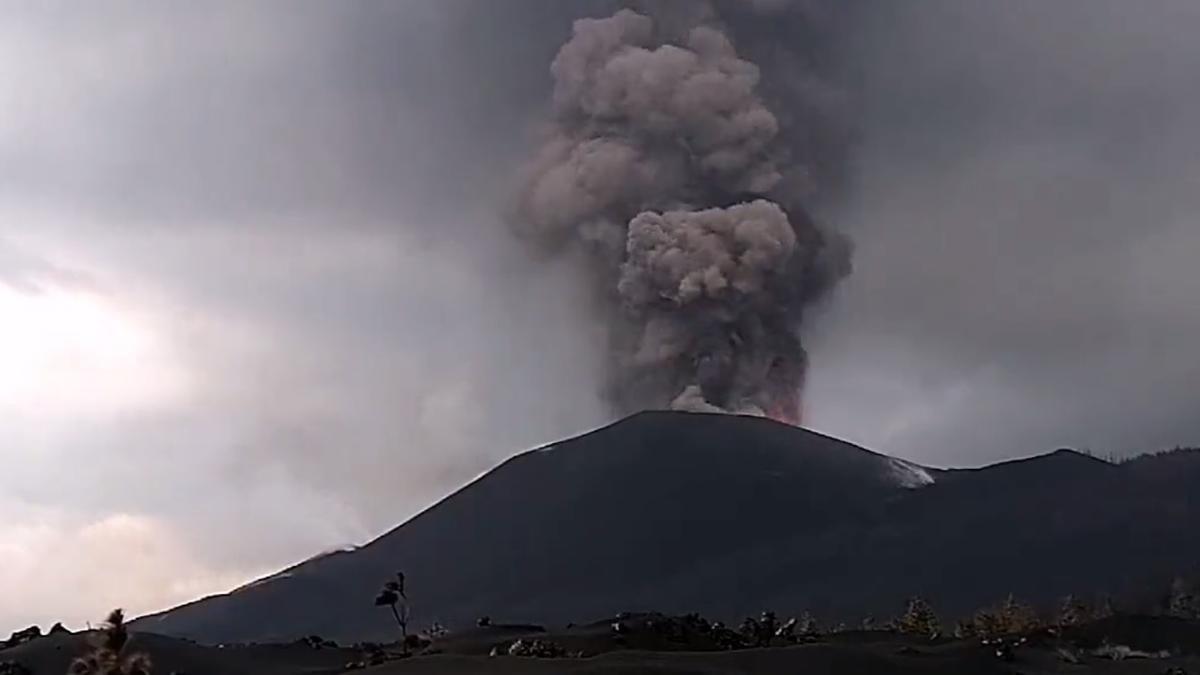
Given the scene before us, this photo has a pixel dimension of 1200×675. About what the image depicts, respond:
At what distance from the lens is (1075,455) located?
131 metres

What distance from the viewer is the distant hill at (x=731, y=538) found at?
306 ft

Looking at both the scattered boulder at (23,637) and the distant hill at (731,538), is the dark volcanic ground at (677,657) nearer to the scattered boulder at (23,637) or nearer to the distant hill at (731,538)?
the scattered boulder at (23,637)

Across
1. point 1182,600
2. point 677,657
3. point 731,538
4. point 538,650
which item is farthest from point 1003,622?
point 731,538

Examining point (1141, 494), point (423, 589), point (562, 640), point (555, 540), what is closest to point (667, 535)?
point (555, 540)

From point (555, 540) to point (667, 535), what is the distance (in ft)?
26.5

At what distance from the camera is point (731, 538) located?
112 m

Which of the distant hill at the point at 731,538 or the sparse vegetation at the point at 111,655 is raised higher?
the distant hill at the point at 731,538

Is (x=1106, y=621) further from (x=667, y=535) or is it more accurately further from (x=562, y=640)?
(x=667, y=535)

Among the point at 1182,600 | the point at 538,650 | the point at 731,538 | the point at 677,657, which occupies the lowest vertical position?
the point at 677,657

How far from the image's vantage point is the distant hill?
306ft

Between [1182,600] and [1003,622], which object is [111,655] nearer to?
[1003,622]

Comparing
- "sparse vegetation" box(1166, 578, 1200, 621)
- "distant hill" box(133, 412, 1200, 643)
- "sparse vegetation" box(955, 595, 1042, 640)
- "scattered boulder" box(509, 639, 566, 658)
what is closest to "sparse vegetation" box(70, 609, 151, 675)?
"scattered boulder" box(509, 639, 566, 658)

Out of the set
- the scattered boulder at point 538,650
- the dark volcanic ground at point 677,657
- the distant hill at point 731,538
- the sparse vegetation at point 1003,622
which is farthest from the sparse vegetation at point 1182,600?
the scattered boulder at point 538,650

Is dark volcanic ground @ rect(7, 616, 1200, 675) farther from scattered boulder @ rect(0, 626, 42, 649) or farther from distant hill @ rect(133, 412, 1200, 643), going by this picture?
distant hill @ rect(133, 412, 1200, 643)
